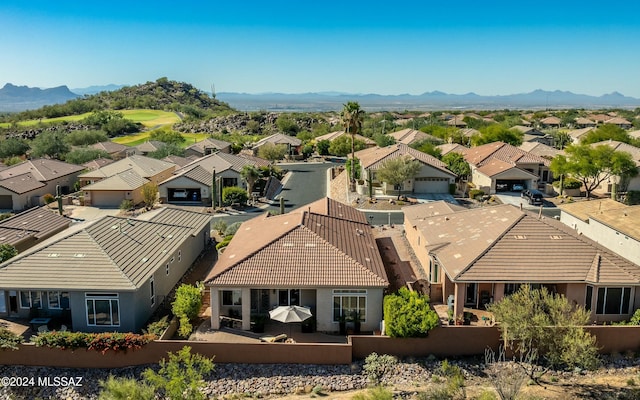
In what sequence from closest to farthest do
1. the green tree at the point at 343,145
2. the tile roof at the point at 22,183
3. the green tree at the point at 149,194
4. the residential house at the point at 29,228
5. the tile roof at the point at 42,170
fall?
the residential house at the point at 29,228, the green tree at the point at 149,194, the tile roof at the point at 22,183, the tile roof at the point at 42,170, the green tree at the point at 343,145

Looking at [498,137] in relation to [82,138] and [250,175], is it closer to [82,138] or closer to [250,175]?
[250,175]

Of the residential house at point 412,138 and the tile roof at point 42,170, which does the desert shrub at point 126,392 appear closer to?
the tile roof at point 42,170

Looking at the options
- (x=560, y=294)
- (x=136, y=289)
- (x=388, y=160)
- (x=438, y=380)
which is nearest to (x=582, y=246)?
(x=560, y=294)

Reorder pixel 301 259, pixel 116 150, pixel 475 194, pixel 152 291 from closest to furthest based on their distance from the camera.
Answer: pixel 301 259 < pixel 152 291 < pixel 475 194 < pixel 116 150

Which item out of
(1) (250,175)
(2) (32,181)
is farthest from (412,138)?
(2) (32,181)

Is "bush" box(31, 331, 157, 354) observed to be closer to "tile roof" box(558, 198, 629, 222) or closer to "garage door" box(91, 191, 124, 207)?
"tile roof" box(558, 198, 629, 222)

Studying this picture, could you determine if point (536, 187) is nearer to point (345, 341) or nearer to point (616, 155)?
point (616, 155)

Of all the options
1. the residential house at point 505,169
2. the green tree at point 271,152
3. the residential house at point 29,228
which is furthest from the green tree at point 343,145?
the residential house at point 29,228
